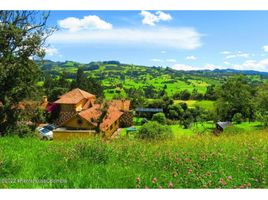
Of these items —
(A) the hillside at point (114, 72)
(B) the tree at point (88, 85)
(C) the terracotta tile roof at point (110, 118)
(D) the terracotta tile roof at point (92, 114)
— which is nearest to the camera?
(A) the hillside at point (114, 72)

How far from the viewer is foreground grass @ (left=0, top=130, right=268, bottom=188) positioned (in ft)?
17.1

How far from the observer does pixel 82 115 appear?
13062mm

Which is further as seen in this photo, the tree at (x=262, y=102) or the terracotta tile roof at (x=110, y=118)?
the tree at (x=262, y=102)

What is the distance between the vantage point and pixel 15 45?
467 inches

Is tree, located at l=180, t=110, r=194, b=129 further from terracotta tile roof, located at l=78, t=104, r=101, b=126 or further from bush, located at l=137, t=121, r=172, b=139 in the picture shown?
terracotta tile roof, located at l=78, t=104, r=101, b=126

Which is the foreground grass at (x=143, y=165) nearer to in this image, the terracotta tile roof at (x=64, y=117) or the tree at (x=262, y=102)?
the terracotta tile roof at (x=64, y=117)

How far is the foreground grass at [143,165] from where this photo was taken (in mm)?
5207

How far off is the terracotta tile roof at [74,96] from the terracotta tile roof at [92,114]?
1.57ft

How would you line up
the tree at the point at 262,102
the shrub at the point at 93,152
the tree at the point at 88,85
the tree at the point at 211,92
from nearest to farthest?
the shrub at the point at 93,152 → the tree at the point at 88,85 → the tree at the point at 211,92 → the tree at the point at 262,102

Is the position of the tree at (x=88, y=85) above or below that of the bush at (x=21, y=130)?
above

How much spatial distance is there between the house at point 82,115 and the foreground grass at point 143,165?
15.3 feet

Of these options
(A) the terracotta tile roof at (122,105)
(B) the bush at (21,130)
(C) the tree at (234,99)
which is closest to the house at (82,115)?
(B) the bush at (21,130)

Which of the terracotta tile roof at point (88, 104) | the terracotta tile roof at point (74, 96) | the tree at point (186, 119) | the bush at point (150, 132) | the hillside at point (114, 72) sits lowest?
the tree at point (186, 119)

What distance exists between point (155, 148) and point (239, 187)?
2.46m
